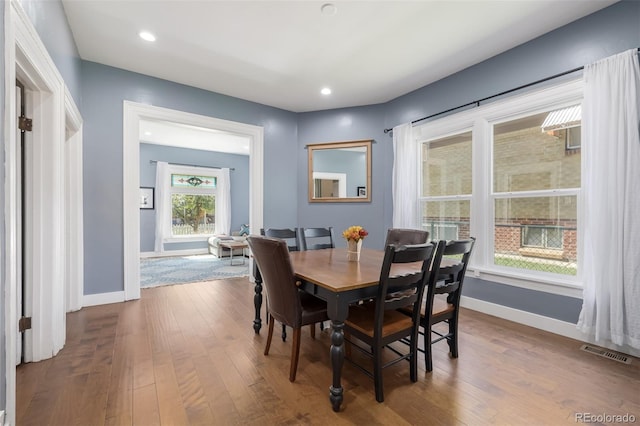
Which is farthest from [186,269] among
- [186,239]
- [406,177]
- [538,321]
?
[538,321]

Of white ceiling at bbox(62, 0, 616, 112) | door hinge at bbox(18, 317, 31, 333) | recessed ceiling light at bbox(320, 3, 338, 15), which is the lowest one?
door hinge at bbox(18, 317, 31, 333)

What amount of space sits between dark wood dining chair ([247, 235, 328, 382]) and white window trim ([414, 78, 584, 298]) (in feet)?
6.86

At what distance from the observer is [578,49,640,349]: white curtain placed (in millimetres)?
2055

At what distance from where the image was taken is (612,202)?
84.6 inches

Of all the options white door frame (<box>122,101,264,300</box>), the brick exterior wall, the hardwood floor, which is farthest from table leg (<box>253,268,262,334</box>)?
the brick exterior wall

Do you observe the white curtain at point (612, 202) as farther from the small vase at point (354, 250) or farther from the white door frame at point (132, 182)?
the white door frame at point (132, 182)

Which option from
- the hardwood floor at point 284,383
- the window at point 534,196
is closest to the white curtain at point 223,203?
the hardwood floor at point 284,383

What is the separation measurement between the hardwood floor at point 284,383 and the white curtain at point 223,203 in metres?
5.05

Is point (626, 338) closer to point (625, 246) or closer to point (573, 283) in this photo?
point (573, 283)

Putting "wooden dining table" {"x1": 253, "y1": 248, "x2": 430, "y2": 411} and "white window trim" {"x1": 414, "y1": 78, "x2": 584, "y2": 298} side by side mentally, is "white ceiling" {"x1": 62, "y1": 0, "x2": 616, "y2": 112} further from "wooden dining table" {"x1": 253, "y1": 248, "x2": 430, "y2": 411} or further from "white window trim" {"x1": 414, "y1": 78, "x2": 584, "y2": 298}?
"wooden dining table" {"x1": 253, "y1": 248, "x2": 430, "y2": 411}

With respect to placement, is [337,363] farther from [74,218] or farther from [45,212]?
[74,218]

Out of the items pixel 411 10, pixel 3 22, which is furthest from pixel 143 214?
pixel 411 10

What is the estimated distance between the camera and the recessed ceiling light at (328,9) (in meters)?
2.23

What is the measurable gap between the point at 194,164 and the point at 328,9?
599cm
